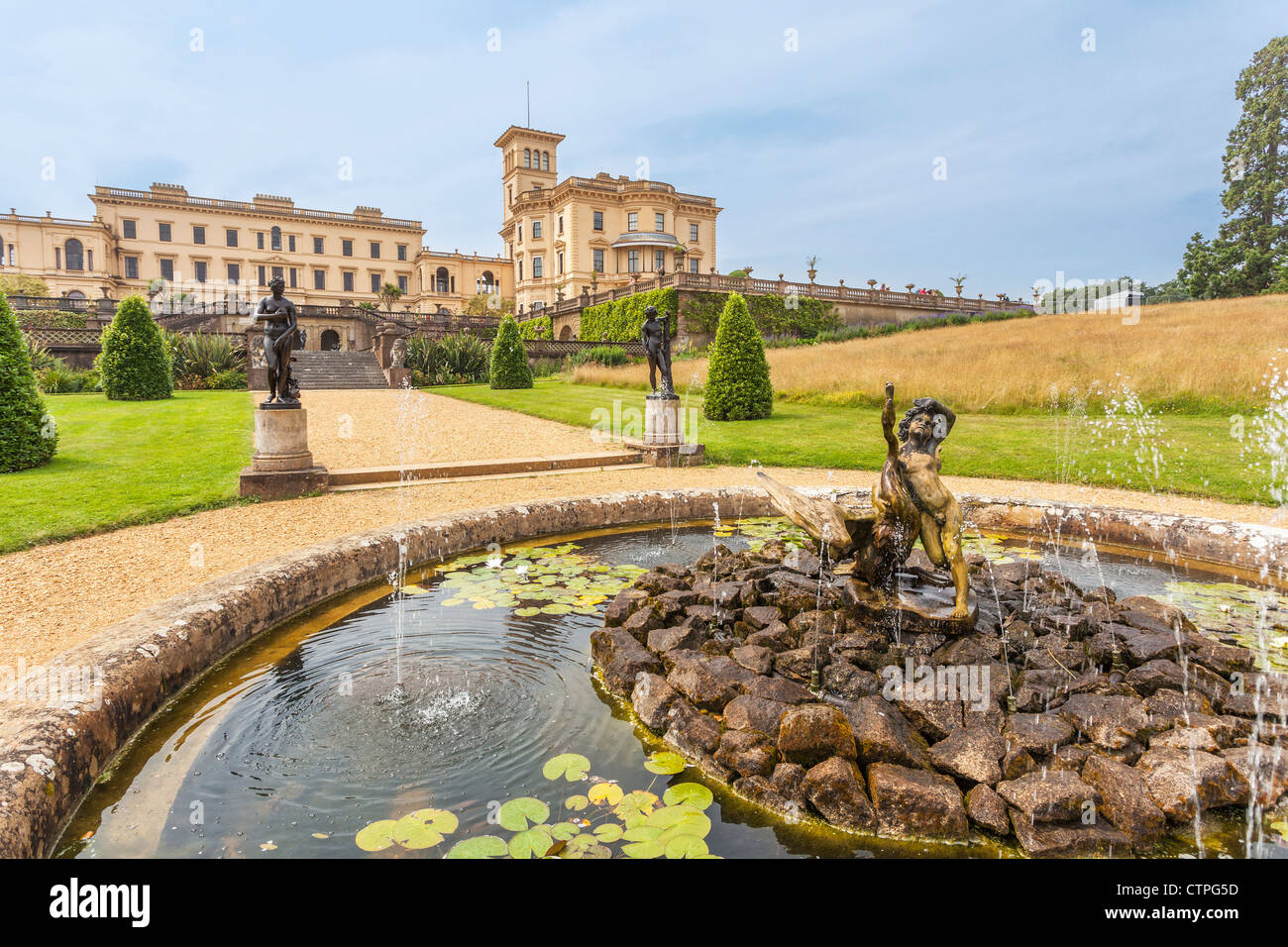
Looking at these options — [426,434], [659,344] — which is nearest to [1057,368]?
[659,344]

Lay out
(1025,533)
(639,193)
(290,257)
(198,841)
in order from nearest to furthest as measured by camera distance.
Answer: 1. (198,841)
2. (1025,533)
3. (639,193)
4. (290,257)

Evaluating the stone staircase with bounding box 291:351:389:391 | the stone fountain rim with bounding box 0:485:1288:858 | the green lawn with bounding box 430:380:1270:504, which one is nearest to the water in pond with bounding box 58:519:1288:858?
the stone fountain rim with bounding box 0:485:1288:858

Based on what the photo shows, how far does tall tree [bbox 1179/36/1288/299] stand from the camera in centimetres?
3734

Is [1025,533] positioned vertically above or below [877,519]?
below

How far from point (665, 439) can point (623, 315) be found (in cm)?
2739

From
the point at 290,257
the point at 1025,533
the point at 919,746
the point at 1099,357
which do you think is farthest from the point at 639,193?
the point at 919,746

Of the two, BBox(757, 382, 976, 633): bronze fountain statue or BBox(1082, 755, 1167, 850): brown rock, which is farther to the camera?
BBox(757, 382, 976, 633): bronze fountain statue

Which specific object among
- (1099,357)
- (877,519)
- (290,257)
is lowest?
(877,519)

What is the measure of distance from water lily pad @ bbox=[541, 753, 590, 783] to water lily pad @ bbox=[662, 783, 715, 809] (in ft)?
1.14

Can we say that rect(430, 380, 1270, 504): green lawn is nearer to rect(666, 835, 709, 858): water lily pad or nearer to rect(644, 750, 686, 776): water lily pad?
rect(644, 750, 686, 776): water lily pad

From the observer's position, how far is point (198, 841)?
7.20 feet

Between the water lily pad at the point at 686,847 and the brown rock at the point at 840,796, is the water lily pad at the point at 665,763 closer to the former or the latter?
the water lily pad at the point at 686,847
